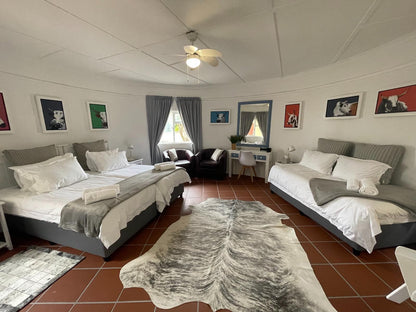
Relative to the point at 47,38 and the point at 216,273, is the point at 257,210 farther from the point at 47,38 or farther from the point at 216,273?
the point at 47,38

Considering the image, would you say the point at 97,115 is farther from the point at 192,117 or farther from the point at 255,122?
the point at 255,122

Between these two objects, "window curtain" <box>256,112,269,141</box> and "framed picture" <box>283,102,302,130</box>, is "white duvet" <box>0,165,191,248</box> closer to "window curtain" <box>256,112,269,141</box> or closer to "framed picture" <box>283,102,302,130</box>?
"window curtain" <box>256,112,269,141</box>

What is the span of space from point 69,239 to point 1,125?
75.8 inches

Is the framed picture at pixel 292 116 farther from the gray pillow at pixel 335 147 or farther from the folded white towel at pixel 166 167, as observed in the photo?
the folded white towel at pixel 166 167

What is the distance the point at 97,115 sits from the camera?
11.7 ft

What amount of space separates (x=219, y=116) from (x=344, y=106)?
2.83 metres

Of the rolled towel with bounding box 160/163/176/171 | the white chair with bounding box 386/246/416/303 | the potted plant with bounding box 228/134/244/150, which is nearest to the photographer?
the white chair with bounding box 386/246/416/303

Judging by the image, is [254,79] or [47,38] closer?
[47,38]

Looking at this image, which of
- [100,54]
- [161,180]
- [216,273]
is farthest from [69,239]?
[100,54]

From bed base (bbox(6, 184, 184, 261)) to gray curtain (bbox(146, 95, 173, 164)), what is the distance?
2747 mm

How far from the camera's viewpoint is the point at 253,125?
14.9 ft

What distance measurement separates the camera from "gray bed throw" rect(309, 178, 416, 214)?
173cm

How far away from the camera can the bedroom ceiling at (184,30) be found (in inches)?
59.9

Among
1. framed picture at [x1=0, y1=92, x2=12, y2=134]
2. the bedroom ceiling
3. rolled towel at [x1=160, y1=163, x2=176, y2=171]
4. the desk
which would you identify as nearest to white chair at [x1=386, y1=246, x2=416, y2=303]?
the bedroom ceiling
